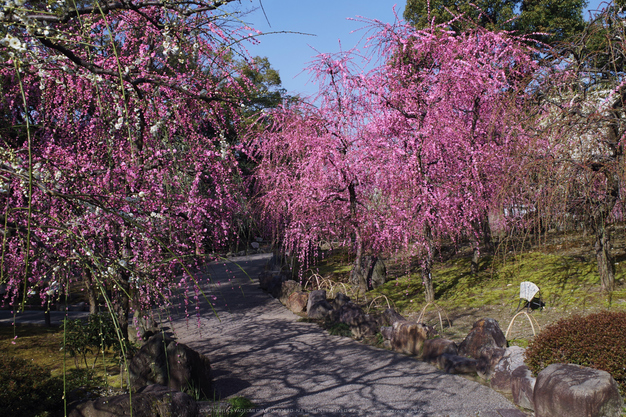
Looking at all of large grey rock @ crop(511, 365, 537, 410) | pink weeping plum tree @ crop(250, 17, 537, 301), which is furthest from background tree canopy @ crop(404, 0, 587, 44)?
large grey rock @ crop(511, 365, 537, 410)

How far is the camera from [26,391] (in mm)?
4727

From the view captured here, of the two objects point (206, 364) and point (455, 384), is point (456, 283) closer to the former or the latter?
point (455, 384)

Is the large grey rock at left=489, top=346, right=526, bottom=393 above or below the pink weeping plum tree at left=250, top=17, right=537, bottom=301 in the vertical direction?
below

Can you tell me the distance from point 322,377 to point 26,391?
3.74 m

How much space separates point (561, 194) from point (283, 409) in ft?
17.6

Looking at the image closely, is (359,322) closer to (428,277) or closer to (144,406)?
(428,277)

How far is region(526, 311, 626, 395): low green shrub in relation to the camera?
15.9 ft

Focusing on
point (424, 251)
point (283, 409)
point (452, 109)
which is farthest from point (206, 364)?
point (452, 109)

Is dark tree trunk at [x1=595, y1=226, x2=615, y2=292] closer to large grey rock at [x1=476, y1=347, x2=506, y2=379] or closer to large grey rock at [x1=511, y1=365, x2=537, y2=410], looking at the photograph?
large grey rock at [x1=476, y1=347, x2=506, y2=379]

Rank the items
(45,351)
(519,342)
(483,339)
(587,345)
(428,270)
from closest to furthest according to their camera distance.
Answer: (587,345) < (483,339) < (519,342) < (45,351) < (428,270)

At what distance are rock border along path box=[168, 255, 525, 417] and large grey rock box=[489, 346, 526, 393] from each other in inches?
7.3

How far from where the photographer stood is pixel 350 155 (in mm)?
10422

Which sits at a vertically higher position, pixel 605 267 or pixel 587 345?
pixel 605 267

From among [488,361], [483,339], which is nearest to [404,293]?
[483,339]
